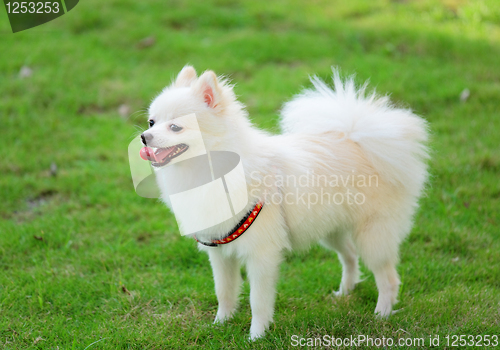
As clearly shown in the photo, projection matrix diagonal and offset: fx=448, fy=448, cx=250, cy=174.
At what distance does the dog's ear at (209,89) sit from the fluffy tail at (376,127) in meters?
0.81

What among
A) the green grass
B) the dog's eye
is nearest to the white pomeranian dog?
the dog's eye

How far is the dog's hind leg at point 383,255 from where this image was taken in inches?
112

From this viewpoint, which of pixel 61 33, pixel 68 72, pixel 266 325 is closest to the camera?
pixel 266 325

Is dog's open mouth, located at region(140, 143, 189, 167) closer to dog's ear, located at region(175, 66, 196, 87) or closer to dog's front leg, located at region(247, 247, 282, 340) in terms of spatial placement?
dog's ear, located at region(175, 66, 196, 87)

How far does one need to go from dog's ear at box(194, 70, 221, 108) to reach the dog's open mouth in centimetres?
29

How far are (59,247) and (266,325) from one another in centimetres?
200

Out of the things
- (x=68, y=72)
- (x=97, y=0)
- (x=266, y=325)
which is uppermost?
(x=97, y=0)

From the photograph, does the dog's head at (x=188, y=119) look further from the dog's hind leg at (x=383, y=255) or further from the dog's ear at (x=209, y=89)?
the dog's hind leg at (x=383, y=255)

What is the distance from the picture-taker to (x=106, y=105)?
5.95 m

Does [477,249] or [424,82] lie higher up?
[424,82]

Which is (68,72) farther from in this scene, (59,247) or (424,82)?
(424,82)

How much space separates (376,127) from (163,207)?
90.9 inches

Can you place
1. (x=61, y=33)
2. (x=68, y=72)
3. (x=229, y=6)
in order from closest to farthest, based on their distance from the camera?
(x=68, y=72) → (x=61, y=33) → (x=229, y=6)

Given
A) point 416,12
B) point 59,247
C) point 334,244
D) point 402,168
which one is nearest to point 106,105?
point 59,247
